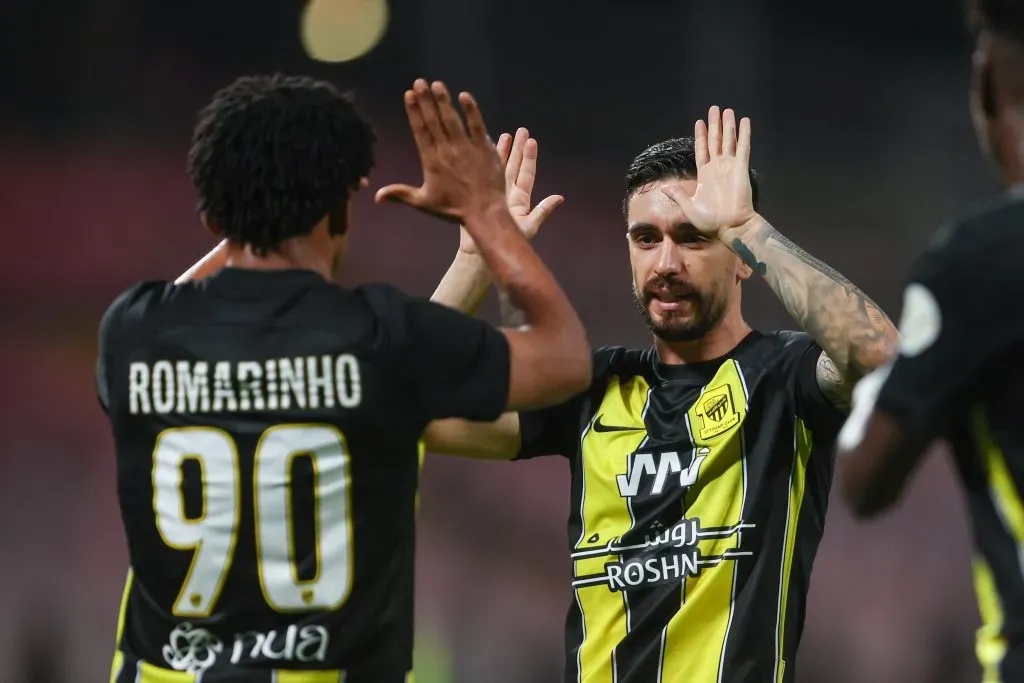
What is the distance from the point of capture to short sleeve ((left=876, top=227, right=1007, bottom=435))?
4.58ft

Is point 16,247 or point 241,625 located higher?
point 16,247

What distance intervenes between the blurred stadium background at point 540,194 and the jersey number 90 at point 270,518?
398 cm

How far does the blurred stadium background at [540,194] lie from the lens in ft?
18.8

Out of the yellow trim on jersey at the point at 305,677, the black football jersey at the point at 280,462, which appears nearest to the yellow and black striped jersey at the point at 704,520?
the black football jersey at the point at 280,462

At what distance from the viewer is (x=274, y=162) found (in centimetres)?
182

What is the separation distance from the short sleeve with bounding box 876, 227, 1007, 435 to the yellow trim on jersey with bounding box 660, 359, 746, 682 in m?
1.12

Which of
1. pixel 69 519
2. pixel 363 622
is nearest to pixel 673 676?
pixel 363 622

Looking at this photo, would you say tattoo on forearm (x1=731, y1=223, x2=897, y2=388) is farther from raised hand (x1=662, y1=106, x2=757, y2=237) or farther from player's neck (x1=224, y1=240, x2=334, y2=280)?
player's neck (x1=224, y1=240, x2=334, y2=280)

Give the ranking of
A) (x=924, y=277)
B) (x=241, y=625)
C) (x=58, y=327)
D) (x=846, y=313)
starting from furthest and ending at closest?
(x=58, y=327) < (x=846, y=313) < (x=241, y=625) < (x=924, y=277)

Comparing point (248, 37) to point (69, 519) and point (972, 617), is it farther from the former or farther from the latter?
point (972, 617)

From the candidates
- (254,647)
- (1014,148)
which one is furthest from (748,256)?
(254,647)

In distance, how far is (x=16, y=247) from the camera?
584 cm

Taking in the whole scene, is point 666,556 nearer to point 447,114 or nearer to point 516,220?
point 516,220

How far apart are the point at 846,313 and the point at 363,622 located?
3.73ft
